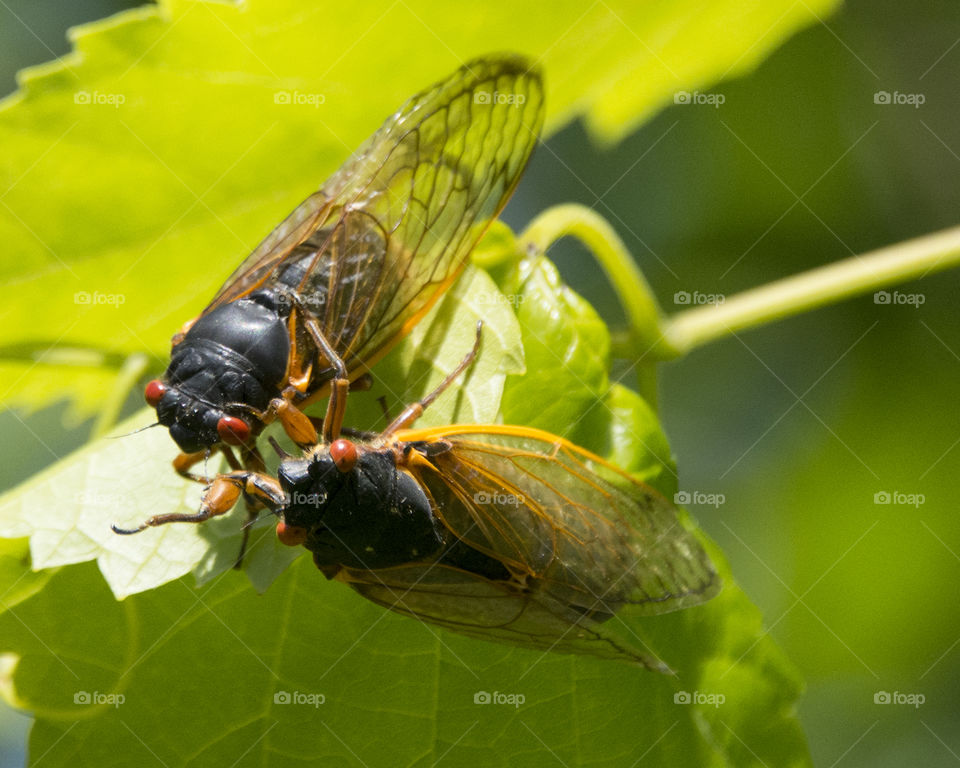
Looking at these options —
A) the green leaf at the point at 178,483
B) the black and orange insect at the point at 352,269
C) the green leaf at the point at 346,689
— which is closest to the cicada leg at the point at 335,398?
the black and orange insect at the point at 352,269

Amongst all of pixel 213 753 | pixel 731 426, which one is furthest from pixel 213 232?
pixel 731 426

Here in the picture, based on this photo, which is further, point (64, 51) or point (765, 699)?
point (64, 51)

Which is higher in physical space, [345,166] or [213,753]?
[345,166]

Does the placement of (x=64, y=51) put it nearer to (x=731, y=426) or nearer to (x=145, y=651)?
(x=145, y=651)

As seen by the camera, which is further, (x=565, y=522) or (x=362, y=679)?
(x=565, y=522)

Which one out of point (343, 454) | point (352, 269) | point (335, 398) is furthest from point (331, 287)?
Answer: point (343, 454)

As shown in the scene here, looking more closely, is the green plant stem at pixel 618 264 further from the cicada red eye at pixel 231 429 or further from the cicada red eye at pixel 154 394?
the cicada red eye at pixel 154 394

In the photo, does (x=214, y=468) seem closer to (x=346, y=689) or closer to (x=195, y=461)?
(x=195, y=461)

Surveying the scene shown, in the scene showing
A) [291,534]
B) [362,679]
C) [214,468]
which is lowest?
[362,679]
